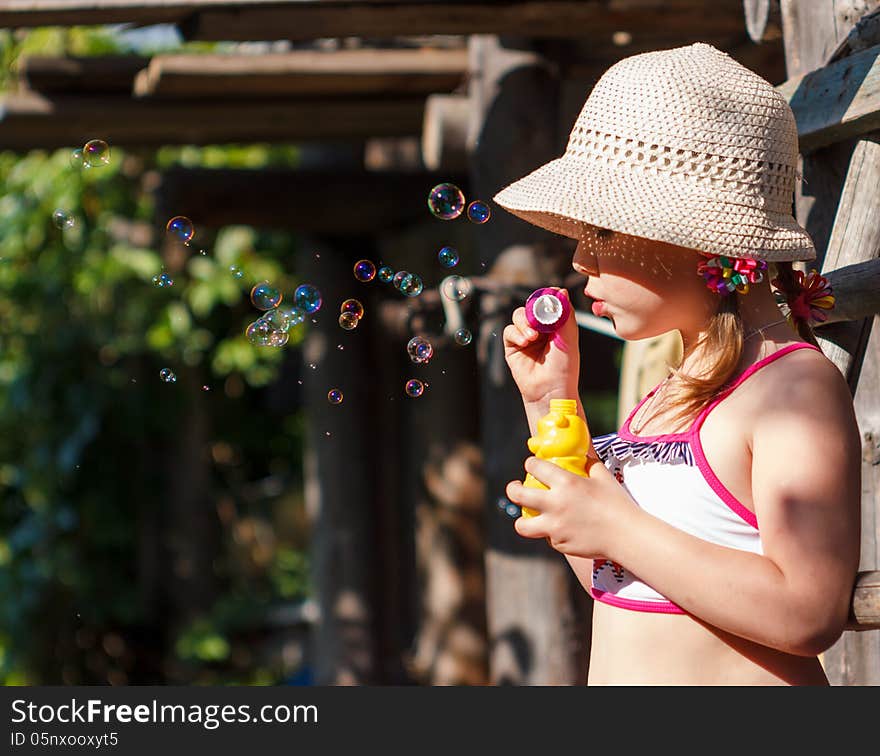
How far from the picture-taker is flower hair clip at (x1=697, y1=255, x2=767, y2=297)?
5.92ft

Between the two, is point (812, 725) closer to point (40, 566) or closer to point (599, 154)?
point (599, 154)

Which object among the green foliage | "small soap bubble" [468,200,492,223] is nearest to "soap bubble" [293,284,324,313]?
"small soap bubble" [468,200,492,223]

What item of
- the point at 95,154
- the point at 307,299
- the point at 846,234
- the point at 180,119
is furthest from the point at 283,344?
the point at 180,119

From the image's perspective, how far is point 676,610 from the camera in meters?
1.79

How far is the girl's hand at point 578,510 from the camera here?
1708 mm

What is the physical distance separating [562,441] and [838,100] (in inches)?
42.6

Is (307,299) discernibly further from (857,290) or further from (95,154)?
(857,290)

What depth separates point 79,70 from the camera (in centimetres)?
458

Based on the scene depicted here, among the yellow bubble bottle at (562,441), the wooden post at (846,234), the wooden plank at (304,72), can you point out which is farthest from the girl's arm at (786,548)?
the wooden plank at (304,72)

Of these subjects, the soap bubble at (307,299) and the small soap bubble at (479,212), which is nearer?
the small soap bubble at (479,212)

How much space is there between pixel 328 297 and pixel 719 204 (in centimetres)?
426

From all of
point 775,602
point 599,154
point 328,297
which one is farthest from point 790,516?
point 328,297

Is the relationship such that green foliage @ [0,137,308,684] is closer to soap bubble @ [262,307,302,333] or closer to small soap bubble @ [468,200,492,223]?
soap bubble @ [262,307,302,333]

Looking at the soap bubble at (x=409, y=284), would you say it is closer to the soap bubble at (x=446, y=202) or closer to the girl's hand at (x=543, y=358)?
the soap bubble at (x=446, y=202)
